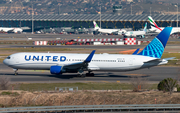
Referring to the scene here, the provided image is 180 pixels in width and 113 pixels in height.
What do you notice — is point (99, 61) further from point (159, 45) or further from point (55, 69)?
point (159, 45)

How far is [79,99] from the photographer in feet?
102

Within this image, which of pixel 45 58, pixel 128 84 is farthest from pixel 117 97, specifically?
pixel 45 58

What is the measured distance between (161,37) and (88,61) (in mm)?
13282

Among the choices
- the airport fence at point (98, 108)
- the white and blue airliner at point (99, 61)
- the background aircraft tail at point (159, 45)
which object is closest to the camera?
the airport fence at point (98, 108)

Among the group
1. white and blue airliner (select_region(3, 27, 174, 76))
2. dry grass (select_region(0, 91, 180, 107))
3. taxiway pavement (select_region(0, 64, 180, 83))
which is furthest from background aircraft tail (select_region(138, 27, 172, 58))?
dry grass (select_region(0, 91, 180, 107))

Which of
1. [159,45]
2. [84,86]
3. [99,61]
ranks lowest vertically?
[84,86]

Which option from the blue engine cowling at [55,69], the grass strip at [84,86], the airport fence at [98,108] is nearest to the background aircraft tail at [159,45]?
the grass strip at [84,86]

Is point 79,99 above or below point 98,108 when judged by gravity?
below

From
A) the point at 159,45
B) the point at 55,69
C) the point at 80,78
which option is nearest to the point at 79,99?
the point at 55,69

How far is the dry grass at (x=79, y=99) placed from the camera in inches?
1201

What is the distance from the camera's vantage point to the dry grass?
3052 cm

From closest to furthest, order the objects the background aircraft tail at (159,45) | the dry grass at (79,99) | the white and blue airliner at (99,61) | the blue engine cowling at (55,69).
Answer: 1. the dry grass at (79,99)
2. the blue engine cowling at (55,69)
3. the white and blue airliner at (99,61)
4. the background aircraft tail at (159,45)

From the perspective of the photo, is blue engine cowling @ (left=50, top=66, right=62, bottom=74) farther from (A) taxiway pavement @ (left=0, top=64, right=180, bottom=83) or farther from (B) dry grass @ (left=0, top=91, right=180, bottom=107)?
(B) dry grass @ (left=0, top=91, right=180, bottom=107)

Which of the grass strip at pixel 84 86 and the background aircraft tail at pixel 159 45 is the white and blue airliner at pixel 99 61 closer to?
the background aircraft tail at pixel 159 45
